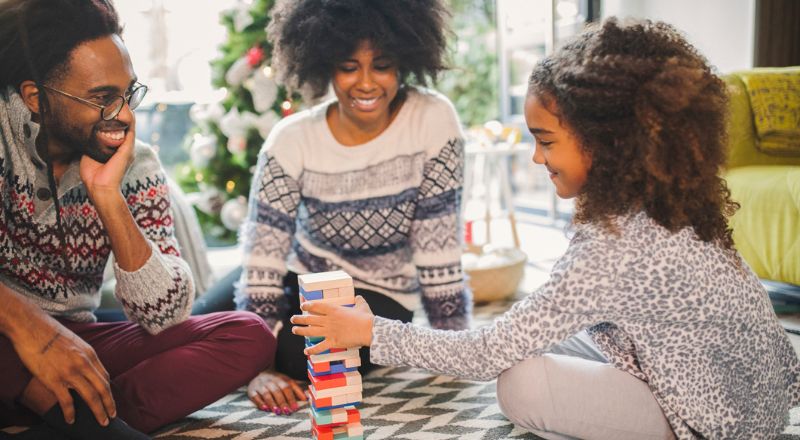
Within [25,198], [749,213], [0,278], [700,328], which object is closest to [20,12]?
[25,198]

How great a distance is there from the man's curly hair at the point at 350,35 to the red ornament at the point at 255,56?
106cm

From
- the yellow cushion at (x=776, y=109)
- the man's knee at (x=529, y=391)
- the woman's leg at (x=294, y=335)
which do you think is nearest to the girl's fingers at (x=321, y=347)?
the man's knee at (x=529, y=391)

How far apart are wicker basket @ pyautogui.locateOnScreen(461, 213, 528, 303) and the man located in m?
1.19

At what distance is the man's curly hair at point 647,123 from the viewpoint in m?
1.24

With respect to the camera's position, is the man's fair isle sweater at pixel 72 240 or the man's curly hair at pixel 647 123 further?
the man's fair isle sweater at pixel 72 240

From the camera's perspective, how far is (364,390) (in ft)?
6.58

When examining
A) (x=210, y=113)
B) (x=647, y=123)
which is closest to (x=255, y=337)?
(x=647, y=123)

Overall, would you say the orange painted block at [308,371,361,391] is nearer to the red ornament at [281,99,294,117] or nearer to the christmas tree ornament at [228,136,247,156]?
the red ornament at [281,99,294,117]

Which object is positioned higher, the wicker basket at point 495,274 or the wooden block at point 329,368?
the wooden block at point 329,368

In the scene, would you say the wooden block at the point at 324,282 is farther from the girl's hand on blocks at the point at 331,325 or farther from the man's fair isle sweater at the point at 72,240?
the man's fair isle sweater at the point at 72,240

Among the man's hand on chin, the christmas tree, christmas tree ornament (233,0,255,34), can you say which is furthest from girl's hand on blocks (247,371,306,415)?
christmas tree ornament (233,0,255,34)

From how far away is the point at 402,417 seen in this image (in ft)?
5.86

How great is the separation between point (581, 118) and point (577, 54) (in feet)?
0.42

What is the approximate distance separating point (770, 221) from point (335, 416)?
190cm
